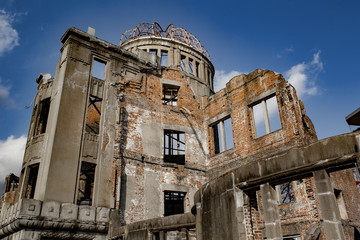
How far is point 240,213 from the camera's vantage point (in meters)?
5.45

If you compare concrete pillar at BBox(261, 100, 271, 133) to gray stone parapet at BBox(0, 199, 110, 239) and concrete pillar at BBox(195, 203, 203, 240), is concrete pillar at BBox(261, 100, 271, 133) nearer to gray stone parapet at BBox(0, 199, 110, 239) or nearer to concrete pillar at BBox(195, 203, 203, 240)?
concrete pillar at BBox(195, 203, 203, 240)

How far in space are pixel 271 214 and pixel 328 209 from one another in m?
0.99

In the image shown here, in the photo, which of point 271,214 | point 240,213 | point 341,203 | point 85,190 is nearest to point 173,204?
point 85,190

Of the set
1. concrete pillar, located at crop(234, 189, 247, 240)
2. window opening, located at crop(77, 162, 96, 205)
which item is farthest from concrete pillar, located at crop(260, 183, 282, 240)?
window opening, located at crop(77, 162, 96, 205)

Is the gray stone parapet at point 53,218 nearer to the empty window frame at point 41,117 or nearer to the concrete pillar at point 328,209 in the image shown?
the empty window frame at point 41,117

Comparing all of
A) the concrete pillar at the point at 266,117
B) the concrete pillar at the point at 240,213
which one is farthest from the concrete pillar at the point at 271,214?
the concrete pillar at the point at 266,117

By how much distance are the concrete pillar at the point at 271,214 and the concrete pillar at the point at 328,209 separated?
80 cm

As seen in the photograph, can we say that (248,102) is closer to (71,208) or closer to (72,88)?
(72,88)

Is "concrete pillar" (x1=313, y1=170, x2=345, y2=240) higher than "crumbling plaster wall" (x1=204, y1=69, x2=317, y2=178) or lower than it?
lower

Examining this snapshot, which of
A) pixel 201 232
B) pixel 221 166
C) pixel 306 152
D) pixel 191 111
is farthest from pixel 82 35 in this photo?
pixel 306 152

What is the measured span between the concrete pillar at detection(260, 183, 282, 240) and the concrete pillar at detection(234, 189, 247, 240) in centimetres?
51

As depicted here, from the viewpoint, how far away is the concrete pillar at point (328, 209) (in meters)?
4.02

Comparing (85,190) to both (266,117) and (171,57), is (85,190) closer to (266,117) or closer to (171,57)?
(171,57)

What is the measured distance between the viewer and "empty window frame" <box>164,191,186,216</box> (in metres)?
17.5
